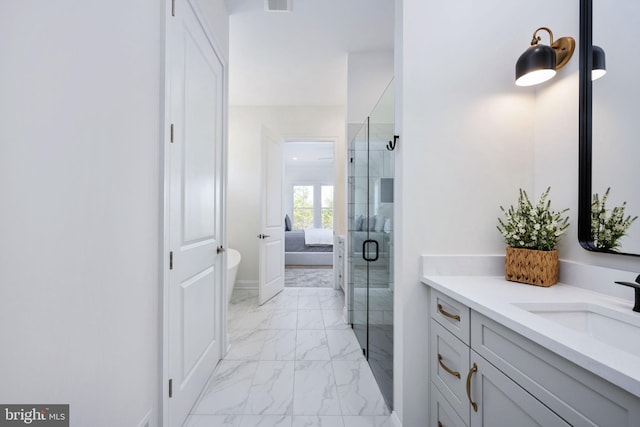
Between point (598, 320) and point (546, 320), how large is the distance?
14.4 inches

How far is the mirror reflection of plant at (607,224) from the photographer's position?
39.7 inches

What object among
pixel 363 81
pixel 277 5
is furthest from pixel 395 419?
pixel 363 81

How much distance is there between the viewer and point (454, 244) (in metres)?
1.37

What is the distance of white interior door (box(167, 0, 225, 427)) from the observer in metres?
1.40

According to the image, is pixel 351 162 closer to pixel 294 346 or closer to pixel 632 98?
pixel 294 346

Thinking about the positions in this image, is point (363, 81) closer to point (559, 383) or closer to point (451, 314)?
point (451, 314)

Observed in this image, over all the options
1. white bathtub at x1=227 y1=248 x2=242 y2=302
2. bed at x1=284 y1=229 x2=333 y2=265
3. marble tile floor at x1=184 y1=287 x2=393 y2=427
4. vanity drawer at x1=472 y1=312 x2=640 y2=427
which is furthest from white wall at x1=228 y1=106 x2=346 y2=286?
vanity drawer at x1=472 y1=312 x2=640 y2=427

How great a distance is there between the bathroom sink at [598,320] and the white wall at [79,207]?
1398 millimetres

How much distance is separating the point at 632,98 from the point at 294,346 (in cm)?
250

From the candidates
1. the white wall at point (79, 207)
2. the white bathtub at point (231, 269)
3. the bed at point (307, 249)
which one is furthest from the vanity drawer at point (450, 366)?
the bed at point (307, 249)

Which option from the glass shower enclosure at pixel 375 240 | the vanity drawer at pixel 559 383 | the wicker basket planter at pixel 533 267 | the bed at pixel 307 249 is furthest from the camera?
the bed at pixel 307 249

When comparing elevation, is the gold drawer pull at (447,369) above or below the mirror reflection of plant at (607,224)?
below

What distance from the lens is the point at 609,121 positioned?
1058mm

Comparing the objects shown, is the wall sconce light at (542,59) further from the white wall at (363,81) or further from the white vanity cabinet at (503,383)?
the white wall at (363,81)
